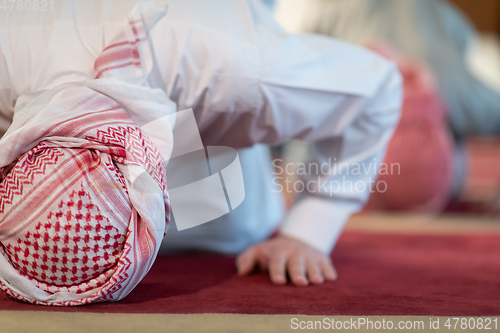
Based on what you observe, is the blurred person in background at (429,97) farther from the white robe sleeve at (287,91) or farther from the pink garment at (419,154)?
the white robe sleeve at (287,91)

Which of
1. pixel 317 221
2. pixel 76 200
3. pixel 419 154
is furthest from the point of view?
pixel 419 154

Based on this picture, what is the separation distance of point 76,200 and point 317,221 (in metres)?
0.41

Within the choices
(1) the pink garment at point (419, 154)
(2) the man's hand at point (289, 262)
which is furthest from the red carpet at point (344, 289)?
(1) the pink garment at point (419, 154)

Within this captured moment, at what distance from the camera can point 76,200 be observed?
410mm

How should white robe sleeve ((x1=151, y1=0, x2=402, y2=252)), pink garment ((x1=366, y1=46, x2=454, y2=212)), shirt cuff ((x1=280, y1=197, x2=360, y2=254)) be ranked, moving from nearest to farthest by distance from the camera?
white robe sleeve ((x1=151, y1=0, x2=402, y2=252)) → shirt cuff ((x1=280, y1=197, x2=360, y2=254)) → pink garment ((x1=366, y1=46, x2=454, y2=212))

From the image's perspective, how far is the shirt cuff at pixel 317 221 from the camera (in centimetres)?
72

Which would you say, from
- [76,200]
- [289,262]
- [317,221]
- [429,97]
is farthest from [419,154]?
[76,200]

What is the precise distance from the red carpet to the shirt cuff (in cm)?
5

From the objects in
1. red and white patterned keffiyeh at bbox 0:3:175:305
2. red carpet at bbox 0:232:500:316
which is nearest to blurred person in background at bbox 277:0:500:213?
red carpet at bbox 0:232:500:316

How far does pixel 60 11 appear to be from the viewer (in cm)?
50

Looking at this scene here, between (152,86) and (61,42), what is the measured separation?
0.32ft

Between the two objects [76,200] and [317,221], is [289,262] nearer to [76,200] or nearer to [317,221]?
[317,221]

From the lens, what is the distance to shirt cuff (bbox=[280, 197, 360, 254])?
28.4 inches

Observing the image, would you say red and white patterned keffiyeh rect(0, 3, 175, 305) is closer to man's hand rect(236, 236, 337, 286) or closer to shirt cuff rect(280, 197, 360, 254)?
man's hand rect(236, 236, 337, 286)
